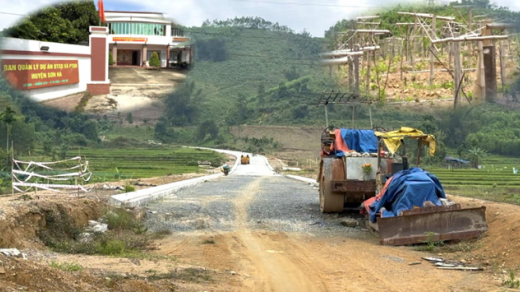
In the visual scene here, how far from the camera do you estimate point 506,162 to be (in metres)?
55.6

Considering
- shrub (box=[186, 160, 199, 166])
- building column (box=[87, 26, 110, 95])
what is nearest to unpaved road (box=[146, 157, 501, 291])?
building column (box=[87, 26, 110, 95])

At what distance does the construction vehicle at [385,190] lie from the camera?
13.6 meters

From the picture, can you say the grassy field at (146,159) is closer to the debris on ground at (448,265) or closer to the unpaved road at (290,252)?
the unpaved road at (290,252)

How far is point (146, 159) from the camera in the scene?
2835 inches

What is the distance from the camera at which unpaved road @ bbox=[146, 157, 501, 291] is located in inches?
392

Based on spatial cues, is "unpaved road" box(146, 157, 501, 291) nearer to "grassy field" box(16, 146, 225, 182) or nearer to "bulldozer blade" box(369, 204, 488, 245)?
Result: "bulldozer blade" box(369, 204, 488, 245)

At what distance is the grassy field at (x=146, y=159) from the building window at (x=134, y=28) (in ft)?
41.0

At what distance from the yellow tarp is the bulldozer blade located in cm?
283

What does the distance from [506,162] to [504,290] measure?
48914 millimetres

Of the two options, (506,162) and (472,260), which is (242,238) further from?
(506,162)

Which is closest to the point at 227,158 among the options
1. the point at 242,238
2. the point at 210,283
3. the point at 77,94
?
the point at 77,94

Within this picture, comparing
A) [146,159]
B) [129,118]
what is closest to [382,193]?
[146,159]

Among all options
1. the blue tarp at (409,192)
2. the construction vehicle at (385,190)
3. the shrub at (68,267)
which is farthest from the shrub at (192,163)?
the shrub at (68,267)

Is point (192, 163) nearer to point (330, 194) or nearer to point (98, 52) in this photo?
point (98, 52)
